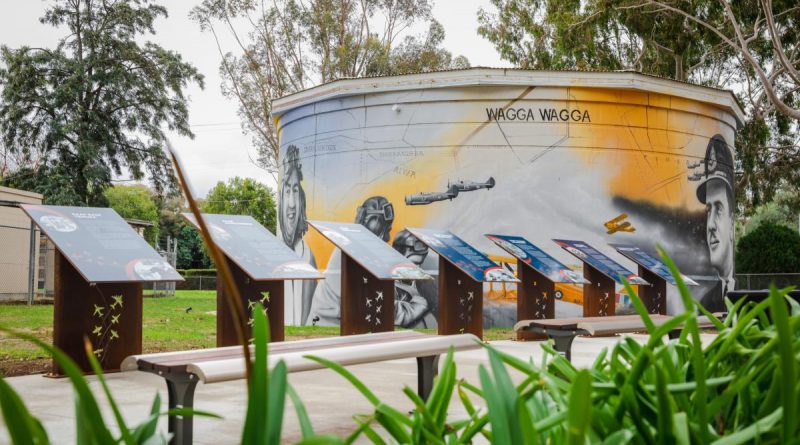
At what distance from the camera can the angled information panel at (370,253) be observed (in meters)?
7.61

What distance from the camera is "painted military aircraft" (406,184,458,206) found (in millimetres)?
15047

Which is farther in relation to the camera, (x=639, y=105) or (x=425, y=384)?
A: (x=639, y=105)

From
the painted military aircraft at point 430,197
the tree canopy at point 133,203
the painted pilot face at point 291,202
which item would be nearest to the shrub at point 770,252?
the painted military aircraft at point 430,197

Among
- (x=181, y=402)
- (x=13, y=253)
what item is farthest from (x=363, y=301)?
(x=13, y=253)

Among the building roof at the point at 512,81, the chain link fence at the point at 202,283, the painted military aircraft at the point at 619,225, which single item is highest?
the building roof at the point at 512,81

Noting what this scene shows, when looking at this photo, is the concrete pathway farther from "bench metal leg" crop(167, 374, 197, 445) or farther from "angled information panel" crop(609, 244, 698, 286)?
"angled information panel" crop(609, 244, 698, 286)

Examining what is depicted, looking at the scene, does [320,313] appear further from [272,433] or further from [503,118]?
[272,433]

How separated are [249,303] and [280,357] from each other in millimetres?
3632

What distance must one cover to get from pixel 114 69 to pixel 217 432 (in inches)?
1127

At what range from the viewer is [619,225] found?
15359mm

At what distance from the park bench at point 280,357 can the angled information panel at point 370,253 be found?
82.9 inches

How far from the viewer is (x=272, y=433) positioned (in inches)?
27.7

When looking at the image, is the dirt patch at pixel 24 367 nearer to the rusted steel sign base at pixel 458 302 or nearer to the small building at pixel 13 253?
the rusted steel sign base at pixel 458 302

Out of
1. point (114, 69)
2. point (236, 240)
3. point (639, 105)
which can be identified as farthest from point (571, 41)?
point (236, 240)
